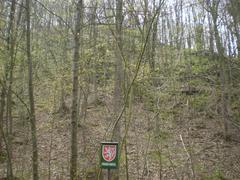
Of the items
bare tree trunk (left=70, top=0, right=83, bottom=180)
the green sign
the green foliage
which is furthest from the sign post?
the green foliage

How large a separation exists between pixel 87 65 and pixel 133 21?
1650 mm

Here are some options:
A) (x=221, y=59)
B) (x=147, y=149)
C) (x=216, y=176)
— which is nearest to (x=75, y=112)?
(x=147, y=149)

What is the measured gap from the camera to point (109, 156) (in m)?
4.51

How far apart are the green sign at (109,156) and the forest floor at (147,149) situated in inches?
111

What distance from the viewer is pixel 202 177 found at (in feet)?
28.8

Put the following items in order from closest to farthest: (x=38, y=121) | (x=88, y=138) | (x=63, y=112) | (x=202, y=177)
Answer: (x=202, y=177), (x=88, y=138), (x=38, y=121), (x=63, y=112)

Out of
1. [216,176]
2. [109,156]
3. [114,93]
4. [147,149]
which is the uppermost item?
[114,93]

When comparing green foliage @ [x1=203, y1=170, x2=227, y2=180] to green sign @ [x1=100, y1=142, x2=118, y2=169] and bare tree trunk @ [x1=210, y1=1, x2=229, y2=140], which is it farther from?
green sign @ [x1=100, y1=142, x2=118, y2=169]

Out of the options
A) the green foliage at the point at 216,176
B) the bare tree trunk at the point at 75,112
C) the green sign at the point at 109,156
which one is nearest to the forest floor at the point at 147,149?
the green foliage at the point at 216,176

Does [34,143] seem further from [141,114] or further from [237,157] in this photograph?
[237,157]

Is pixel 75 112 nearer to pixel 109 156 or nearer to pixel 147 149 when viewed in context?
pixel 109 156

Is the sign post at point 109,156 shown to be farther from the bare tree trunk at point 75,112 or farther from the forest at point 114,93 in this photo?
the bare tree trunk at point 75,112

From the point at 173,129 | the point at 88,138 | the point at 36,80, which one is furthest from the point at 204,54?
the point at 36,80

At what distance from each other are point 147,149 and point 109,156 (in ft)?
11.4
